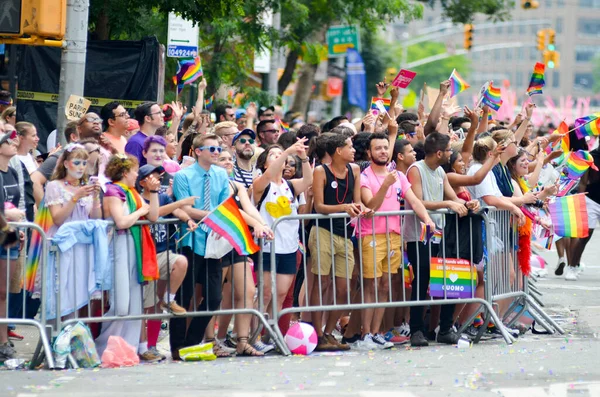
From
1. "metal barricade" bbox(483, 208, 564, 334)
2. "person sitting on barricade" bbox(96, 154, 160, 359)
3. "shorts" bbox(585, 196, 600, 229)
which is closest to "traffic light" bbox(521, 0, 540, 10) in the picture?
"shorts" bbox(585, 196, 600, 229)

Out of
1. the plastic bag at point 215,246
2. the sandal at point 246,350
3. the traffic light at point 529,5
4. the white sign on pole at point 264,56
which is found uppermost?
the traffic light at point 529,5

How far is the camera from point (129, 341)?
10.1 metres

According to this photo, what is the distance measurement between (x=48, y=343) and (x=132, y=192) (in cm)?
129

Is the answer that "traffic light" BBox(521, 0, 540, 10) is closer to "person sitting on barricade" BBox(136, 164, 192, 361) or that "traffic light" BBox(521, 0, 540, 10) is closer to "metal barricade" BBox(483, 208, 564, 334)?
"metal barricade" BBox(483, 208, 564, 334)

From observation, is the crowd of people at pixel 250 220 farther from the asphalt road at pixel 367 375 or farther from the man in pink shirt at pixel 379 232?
the asphalt road at pixel 367 375

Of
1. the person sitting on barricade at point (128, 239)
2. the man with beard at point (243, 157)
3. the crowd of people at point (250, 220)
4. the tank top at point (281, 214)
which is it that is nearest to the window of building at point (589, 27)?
the crowd of people at point (250, 220)

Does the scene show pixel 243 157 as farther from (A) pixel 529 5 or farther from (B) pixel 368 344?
(A) pixel 529 5

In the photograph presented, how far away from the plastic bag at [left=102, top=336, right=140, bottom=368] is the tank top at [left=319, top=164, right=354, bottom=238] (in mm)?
1921

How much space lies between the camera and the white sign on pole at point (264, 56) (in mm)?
22891

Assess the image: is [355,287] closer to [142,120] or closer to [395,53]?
[142,120]

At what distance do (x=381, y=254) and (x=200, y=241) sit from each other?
5.19 feet

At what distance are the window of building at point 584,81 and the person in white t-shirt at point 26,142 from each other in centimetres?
16420

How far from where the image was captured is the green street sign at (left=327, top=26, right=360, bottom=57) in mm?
28969

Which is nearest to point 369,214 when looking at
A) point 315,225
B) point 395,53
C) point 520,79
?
point 315,225
